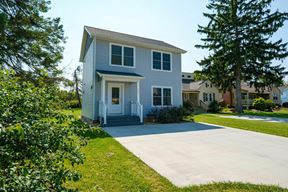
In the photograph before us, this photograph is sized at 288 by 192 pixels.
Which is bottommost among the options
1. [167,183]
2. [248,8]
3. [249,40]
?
[167,183]

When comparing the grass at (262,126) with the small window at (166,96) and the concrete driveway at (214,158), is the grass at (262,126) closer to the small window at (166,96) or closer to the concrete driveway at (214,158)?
the concrete driveway at (214,158)

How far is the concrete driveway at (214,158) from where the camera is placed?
4.38 metres

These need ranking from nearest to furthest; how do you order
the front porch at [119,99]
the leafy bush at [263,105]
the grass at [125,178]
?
the grass at [125,178] < the front porch at [119,99] < the leafy bush at [263,105]

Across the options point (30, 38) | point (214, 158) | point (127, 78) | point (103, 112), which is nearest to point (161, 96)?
point (127, 78)

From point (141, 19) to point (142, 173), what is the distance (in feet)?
37.2

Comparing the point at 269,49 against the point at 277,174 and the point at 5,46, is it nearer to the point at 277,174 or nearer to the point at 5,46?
the point at 277,174

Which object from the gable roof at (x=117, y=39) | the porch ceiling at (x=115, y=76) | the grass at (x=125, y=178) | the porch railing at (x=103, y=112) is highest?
the gable roof at (x=117, y=39)

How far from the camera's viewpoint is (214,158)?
18.9 ft

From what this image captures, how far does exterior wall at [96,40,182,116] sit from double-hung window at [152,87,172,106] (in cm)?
33

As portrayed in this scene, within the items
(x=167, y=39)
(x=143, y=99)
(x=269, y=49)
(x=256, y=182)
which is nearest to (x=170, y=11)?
(x=143, y=99)

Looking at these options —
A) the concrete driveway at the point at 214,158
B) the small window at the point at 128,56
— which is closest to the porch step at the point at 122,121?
the concrete driveway at the point at 214,158

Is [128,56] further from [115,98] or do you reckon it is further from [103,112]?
[103,112]

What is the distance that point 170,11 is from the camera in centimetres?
1298

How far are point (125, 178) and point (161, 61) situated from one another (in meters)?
12.8
